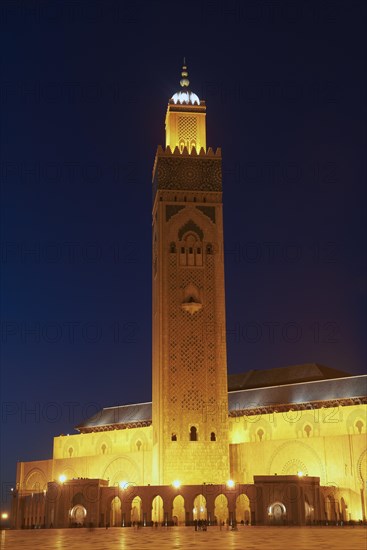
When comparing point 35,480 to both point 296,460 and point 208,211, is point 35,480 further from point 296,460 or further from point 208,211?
point 208,211

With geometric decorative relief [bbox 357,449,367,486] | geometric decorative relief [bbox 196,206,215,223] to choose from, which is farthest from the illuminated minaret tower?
geometric decorative relief [bbox 357,449,367,486]

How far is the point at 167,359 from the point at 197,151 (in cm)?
1071

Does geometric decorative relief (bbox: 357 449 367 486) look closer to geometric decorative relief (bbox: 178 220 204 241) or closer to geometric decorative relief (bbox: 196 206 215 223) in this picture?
geometric decorative relief (bbox: 178 220 204 241)

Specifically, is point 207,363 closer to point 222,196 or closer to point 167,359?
point 167,359

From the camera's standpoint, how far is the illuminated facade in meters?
30.5

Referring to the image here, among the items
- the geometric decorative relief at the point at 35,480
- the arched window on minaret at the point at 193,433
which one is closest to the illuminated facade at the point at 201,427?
the arched window on minaret at the point at 193,433

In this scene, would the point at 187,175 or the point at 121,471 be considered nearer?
the point at 187,175

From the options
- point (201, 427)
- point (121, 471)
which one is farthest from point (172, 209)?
point (121, 471)

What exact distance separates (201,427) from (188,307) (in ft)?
18.3

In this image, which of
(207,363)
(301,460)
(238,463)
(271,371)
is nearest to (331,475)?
(301,460)

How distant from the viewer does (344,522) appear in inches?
1192

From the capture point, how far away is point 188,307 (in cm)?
3516

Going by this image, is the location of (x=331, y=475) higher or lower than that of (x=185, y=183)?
lower

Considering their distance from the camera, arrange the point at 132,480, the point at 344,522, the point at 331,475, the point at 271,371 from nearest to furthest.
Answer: the point at 344,522, the point at 331,475, the point at 132,480, the point at 271,371
